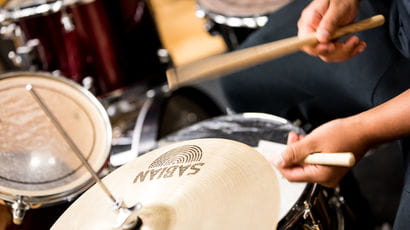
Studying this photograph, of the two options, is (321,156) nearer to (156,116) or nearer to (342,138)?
(342,138)

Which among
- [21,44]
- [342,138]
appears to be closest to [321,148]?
[342,138]

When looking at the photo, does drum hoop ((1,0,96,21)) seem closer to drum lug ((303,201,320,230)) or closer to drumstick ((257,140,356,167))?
→ drumstick ((257,140,356,167))

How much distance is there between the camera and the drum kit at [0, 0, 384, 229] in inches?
23.1

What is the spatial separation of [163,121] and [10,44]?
1.20 m

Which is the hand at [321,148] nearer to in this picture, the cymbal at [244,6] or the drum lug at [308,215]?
the drum lug at [308,215]

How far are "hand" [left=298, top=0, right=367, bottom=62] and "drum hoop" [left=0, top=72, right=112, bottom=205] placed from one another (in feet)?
1.41

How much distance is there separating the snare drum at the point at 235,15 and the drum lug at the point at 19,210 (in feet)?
2.61

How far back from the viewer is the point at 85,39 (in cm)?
166

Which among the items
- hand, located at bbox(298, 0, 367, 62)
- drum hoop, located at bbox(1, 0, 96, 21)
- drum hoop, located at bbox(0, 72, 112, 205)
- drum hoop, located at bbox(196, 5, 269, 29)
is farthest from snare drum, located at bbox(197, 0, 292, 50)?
drum hoop, located at bbox(0, 72, 112, 205)

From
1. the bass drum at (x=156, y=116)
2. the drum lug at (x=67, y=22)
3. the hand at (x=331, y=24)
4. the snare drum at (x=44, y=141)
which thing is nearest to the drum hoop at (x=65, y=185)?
the snare drum at (x=44, y=141)

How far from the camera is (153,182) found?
640 millimetres

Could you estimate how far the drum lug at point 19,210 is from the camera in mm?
805

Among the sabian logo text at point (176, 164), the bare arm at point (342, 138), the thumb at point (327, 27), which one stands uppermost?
the thumb at point (327, 27)

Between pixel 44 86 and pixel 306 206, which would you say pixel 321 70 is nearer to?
pixel 306 206
